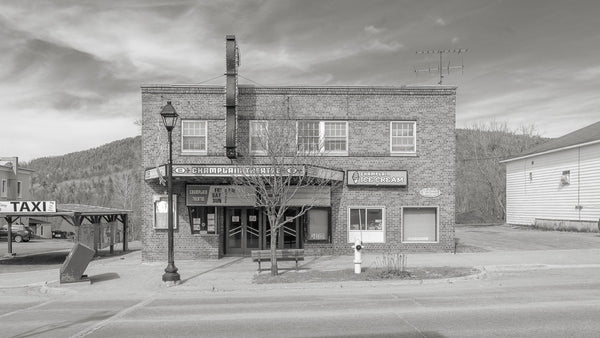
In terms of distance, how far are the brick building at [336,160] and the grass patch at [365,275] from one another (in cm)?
494

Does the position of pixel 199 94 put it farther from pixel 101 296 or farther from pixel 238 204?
pixel 101 296

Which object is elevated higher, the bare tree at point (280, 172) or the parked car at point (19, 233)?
the bare tree at point (280, 172)

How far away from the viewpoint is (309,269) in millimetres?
16516

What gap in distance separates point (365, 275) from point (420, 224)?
23.3 feet

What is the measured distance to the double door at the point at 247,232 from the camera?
67.9ft

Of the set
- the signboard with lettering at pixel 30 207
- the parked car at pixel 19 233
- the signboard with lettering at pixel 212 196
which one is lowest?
the parked car at pixel 19 233

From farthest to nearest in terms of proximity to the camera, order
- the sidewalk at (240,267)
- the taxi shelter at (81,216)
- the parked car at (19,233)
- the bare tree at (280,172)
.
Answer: the parked car at (19,233), the taxi shelter at (81,216), the bare tree at (280,172), the sidewalk at (240,267)

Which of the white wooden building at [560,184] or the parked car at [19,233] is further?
the parked car at [19,233]

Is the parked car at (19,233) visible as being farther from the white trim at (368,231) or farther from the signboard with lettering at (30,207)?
the white trim at (368,231)

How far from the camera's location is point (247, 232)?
2080 cm

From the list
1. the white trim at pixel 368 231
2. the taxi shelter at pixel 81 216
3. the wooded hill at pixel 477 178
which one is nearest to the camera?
the taxi shelter at pixel 81 216

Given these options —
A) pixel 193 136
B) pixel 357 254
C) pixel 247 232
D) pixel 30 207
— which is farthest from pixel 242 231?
pixel 30 207

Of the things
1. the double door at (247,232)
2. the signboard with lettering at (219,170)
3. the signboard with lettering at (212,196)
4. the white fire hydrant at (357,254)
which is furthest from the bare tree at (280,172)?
the white fire hydrant at (357,254)

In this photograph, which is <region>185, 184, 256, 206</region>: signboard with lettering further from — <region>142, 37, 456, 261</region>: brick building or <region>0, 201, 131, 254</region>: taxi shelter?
<region>0, 201, 131, 254</region>: taxi shelter
